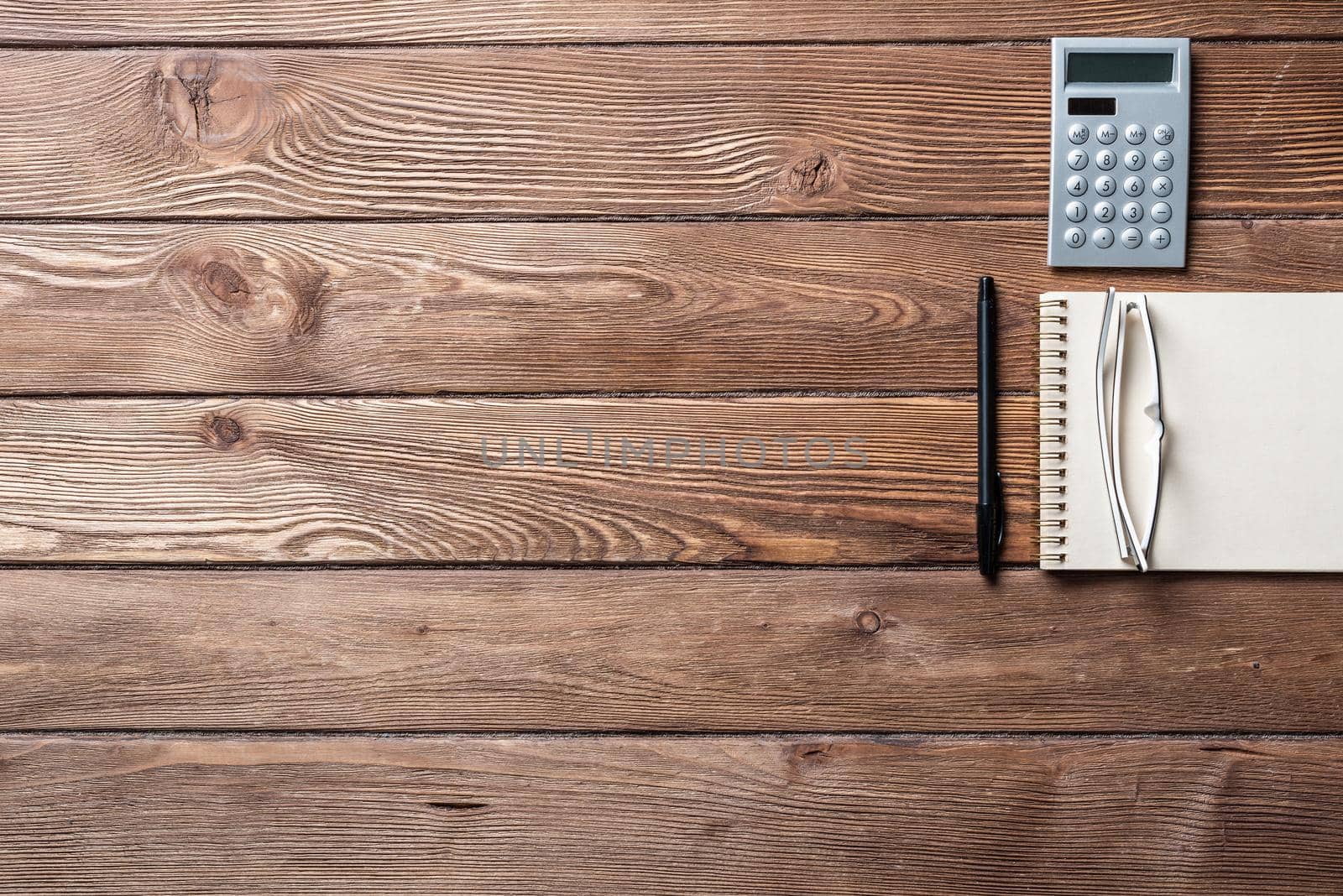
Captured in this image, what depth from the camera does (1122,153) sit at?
57 centimetres

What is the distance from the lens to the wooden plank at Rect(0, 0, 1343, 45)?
58cm

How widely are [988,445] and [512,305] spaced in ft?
1.16

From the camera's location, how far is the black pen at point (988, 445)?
22.5 inches

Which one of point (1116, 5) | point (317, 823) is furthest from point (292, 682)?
point (1116, 5)

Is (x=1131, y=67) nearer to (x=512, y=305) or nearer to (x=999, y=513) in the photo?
(x=999, y=513)

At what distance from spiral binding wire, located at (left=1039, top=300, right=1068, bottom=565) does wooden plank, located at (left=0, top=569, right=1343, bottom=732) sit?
31 mm

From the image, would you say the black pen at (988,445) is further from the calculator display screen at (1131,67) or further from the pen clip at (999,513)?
the calculator display screen at (1131,67)

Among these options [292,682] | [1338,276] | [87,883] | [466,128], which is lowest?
[87,883]

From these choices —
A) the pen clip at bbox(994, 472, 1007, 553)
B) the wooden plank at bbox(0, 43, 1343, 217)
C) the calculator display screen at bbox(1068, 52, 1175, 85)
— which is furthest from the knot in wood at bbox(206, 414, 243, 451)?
the calculator display screen at bbox(1068, 52, 1175, 85)

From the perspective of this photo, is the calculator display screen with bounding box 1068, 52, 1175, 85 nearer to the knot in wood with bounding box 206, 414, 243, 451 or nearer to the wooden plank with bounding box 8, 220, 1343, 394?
the wooden plank with bounding box 8, 220, 1343, 394

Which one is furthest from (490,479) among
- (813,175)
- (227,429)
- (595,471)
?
(813,175)

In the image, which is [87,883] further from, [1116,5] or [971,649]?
[1116,5]

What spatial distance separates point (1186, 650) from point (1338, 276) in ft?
0.93

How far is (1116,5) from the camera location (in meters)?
0.57
